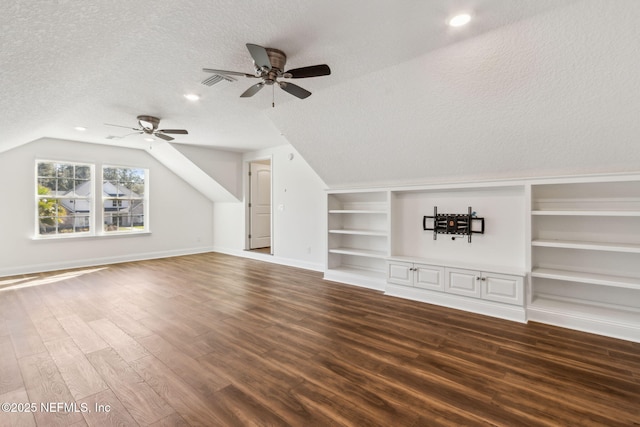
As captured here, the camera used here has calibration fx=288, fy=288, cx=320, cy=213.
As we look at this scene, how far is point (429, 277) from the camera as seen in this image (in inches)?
152

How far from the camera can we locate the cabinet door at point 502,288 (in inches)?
126

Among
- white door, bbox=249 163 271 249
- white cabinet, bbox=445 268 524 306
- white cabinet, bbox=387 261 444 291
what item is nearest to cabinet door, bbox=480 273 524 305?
white cabinet, bbox=445 268 524 306

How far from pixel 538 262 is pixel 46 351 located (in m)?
5.25

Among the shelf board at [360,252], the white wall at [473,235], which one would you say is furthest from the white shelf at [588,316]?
the shelf board at [360,252]

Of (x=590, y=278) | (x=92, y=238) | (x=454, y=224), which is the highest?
(x=454, y=224)

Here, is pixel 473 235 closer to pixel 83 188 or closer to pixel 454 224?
pixel 454 224

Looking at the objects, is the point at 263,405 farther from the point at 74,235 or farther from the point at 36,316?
the point at 74,235

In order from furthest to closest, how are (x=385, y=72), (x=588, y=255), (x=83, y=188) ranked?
(x=83, y=188) < (x=588, y=255) < (x=385, y=72)

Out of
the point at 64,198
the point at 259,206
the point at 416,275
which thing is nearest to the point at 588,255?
the point at 416,275

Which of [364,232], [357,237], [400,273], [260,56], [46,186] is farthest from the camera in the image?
[46,186]

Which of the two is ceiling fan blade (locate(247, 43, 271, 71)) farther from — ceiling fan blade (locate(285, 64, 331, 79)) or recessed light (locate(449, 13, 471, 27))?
recessed light (locate(449, 13, 471, 27))

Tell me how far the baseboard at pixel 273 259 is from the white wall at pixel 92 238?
0.90 m

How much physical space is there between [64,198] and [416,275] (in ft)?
23.1

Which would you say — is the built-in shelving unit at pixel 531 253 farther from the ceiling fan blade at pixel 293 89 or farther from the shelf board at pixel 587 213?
the ceiling fan blade at pixel 293 89
